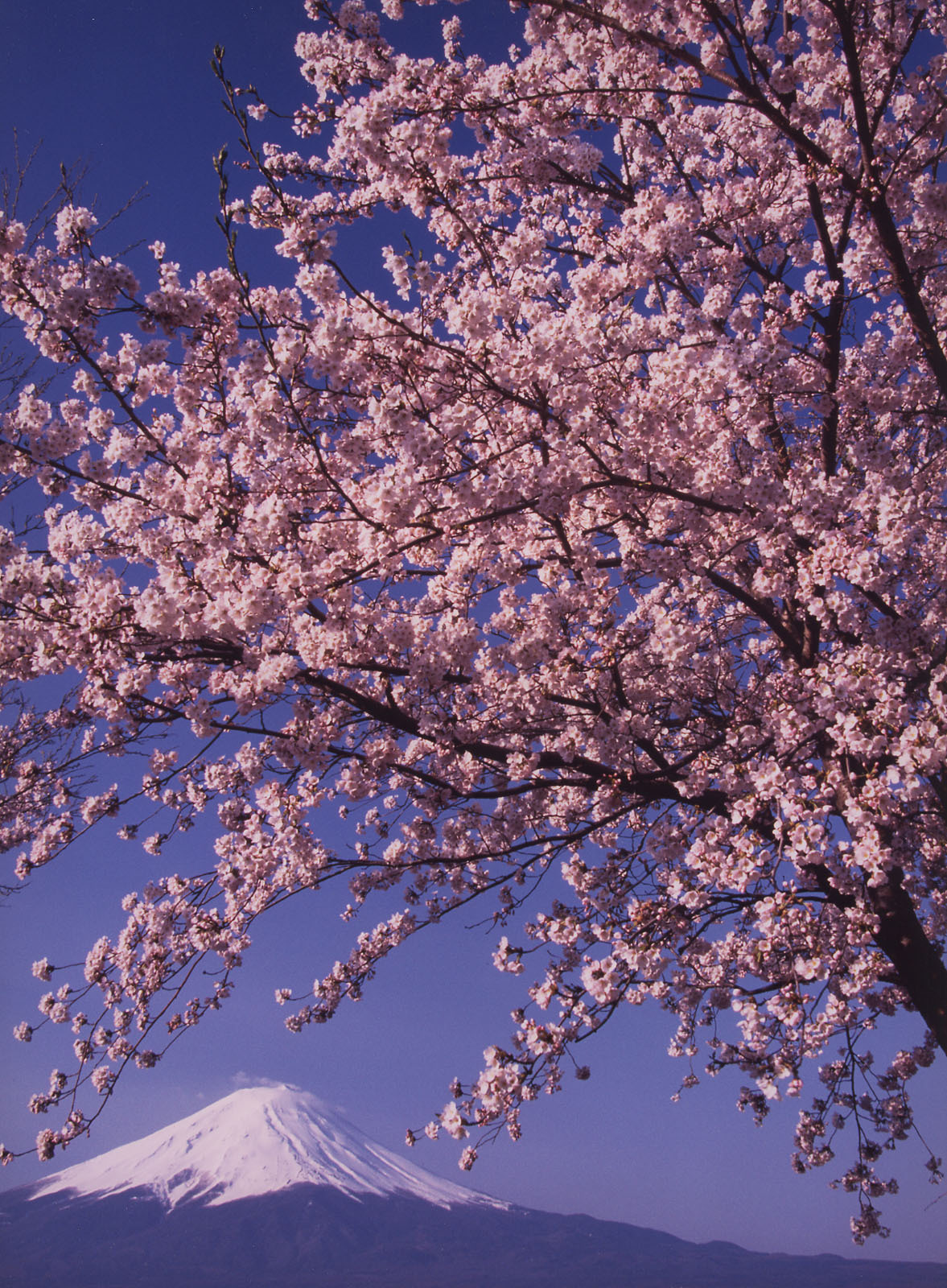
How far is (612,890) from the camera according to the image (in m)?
8.25

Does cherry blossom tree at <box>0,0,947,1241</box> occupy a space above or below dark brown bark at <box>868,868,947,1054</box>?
above

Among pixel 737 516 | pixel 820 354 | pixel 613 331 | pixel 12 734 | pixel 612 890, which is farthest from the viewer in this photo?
pixel 12 734

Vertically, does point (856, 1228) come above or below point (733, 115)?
below

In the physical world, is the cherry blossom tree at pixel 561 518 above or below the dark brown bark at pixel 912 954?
above

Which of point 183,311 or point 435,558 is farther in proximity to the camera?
point 435,558

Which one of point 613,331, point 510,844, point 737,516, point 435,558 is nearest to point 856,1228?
point 510,844

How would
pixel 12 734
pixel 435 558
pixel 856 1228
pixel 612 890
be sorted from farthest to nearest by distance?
pixel 12 734 < pixel 856 1228 < pixel 612 890 < pixel 435 558

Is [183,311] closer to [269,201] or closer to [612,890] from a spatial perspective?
[269,201]

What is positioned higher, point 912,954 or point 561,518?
point 561,518

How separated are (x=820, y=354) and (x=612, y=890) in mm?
5969

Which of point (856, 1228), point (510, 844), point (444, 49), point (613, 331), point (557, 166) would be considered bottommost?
point (856, 1228)

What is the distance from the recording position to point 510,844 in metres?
8.34

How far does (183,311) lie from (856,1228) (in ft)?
43.8

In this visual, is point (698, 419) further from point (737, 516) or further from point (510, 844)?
point (510, 844)
